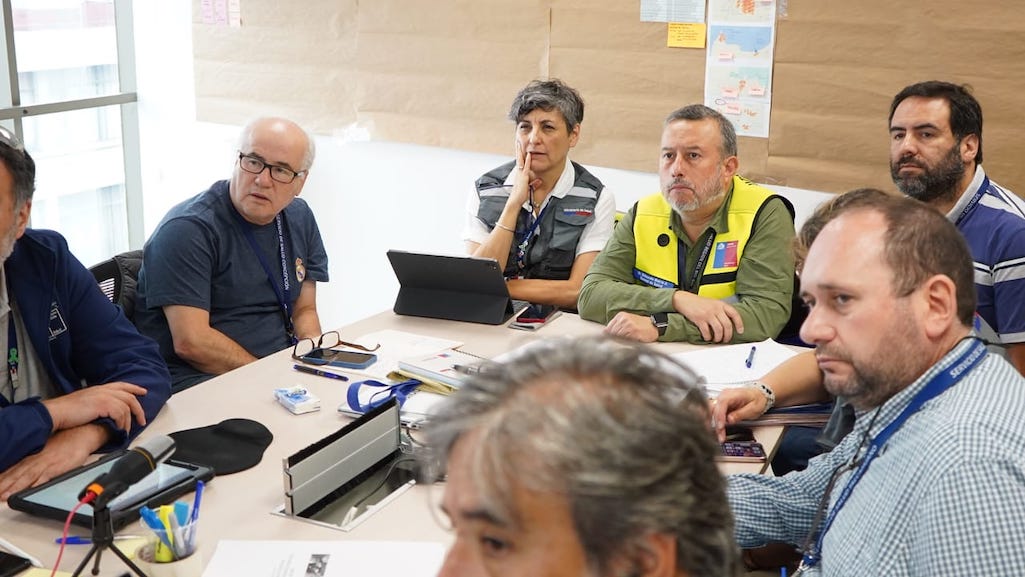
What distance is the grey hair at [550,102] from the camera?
12.4ft

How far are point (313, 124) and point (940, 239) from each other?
4.04 metres

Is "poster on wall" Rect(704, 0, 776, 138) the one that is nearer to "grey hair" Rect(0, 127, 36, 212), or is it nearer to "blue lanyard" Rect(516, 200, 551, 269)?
"blue lanyard" Rect(516, 200, 551, 269)

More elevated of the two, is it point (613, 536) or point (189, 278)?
point (613, 536)

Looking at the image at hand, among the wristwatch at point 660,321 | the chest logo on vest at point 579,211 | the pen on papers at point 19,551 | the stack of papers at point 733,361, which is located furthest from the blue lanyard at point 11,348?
the chest logo on vest at point 579,211

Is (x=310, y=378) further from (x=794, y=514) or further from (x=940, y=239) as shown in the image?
(x=940, y=239)

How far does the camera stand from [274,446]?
2186 millimetres

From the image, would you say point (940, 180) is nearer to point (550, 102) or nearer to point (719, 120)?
point (719, 120)

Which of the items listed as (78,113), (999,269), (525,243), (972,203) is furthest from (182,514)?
(78,113)

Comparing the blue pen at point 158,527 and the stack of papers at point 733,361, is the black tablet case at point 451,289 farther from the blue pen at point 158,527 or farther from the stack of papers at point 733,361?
the blue pen at point 158,527

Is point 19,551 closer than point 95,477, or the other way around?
point 19,551

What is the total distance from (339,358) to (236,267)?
0.69 m

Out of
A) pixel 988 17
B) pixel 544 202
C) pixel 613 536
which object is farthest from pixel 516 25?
pixel 613 536

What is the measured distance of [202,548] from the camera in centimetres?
173

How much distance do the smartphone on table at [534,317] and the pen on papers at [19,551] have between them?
5.52 feet
